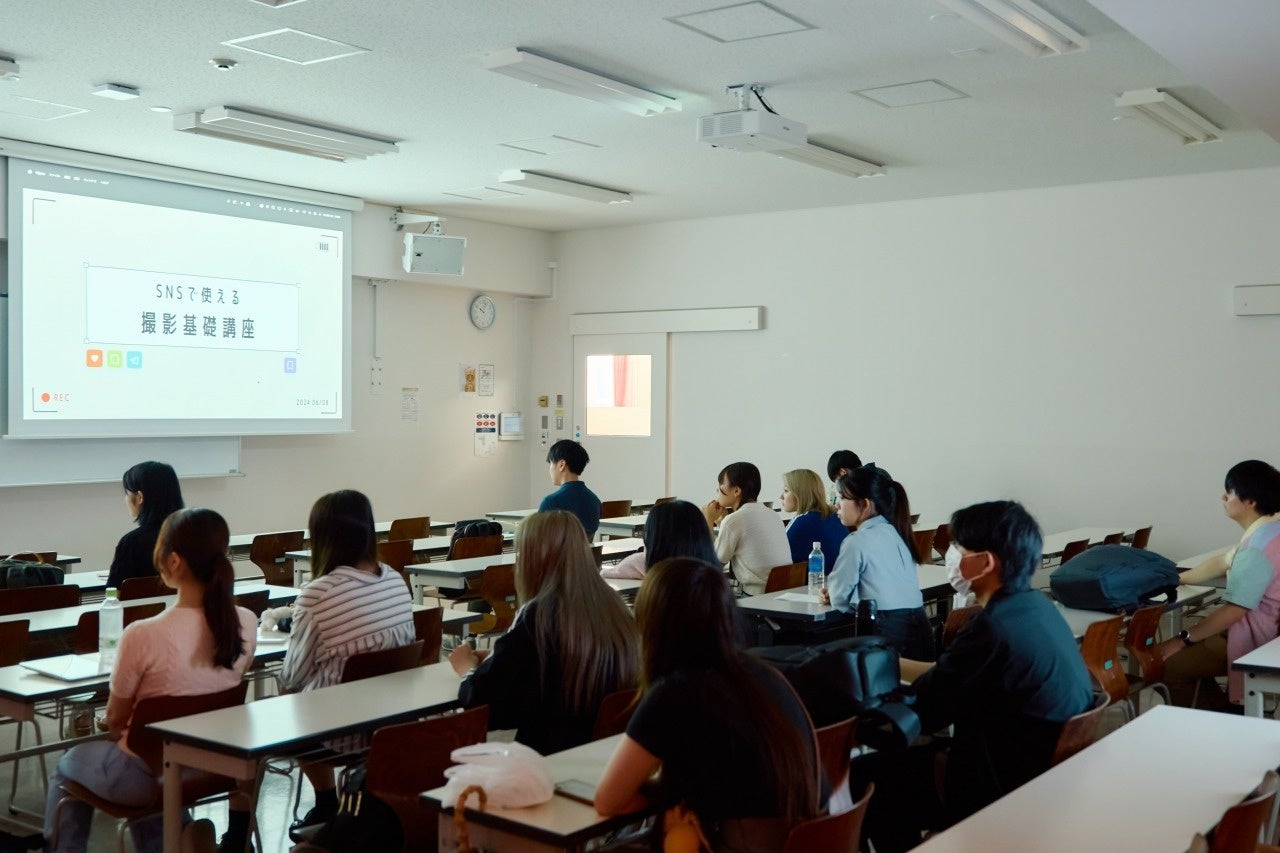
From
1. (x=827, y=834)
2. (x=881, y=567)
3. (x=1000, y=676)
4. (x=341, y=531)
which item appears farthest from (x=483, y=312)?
(x=827, y=834)

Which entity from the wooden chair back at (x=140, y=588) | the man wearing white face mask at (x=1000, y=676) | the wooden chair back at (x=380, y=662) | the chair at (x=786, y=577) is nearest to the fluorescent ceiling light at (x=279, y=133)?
the wooden chair back at (x=140, y=588)

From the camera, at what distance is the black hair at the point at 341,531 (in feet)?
12.9

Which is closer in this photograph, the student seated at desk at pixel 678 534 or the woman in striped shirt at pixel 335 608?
the woman in striped shirt at pixel 335 608

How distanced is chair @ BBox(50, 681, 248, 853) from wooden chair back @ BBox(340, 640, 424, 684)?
45 cm

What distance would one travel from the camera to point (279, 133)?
7176 mm

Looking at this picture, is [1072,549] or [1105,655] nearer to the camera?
[1105,655]

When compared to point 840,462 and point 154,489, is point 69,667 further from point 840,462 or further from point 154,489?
point 840,462

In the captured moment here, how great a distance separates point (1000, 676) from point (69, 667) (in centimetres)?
279

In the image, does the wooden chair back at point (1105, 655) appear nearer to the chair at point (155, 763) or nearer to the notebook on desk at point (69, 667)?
the chair at point (155, 763)

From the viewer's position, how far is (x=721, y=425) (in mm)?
10867

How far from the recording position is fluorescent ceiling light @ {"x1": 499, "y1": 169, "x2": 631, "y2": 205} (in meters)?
8.71

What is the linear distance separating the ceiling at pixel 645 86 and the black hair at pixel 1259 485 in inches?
64.0

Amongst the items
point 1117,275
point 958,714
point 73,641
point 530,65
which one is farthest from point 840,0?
point 1117,275

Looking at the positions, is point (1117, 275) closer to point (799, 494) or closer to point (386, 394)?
point (799, 494)
